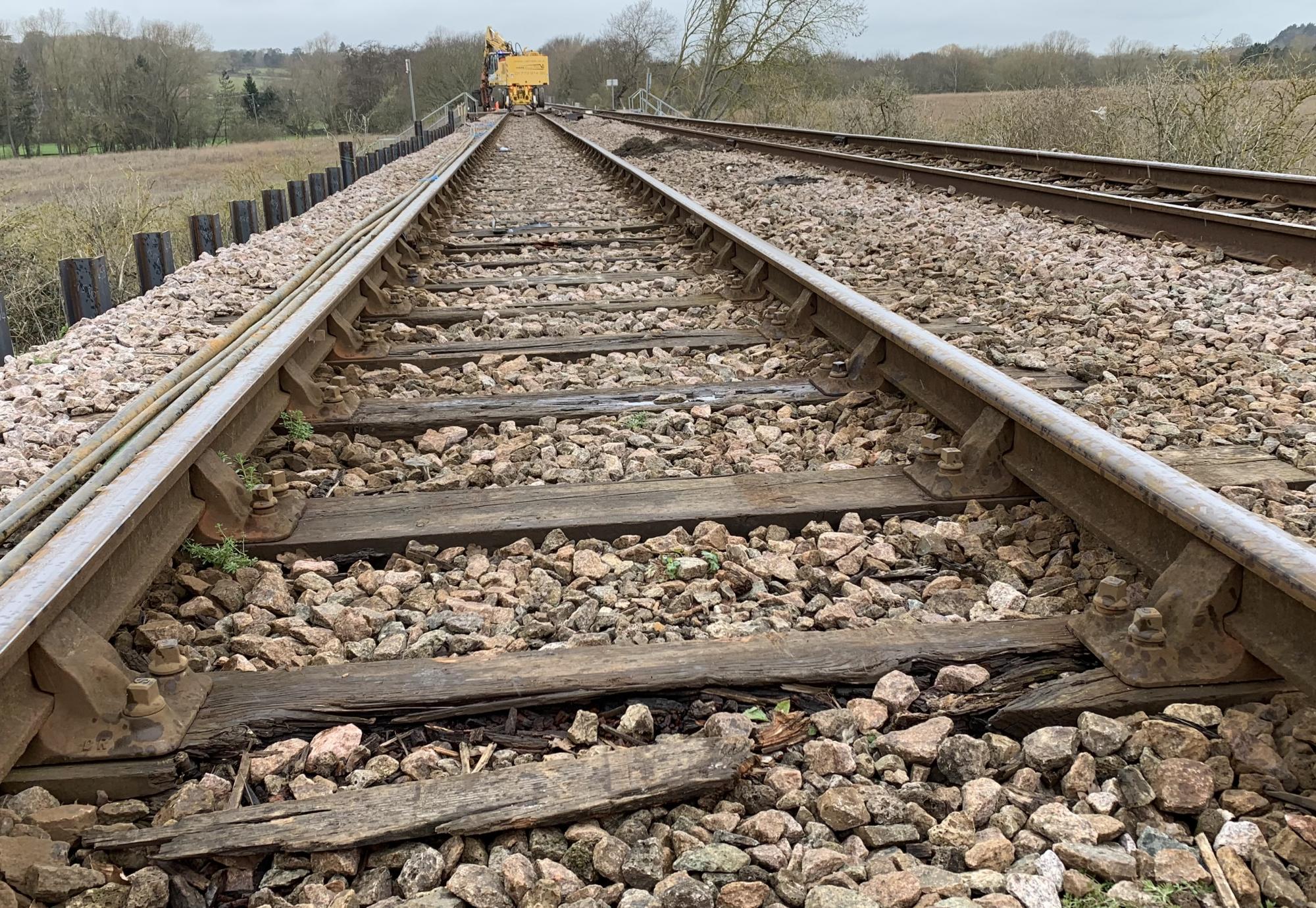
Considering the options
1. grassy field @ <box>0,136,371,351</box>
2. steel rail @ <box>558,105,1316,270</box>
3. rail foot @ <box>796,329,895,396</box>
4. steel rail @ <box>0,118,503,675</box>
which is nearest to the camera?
steel rail @ <box>0,118,503,675</box>

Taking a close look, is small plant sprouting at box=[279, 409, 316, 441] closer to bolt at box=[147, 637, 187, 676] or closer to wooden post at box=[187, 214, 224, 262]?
bolt at box=[147, 637, 187, 676]

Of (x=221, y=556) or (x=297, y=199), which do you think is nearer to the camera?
(x=221, y=556)

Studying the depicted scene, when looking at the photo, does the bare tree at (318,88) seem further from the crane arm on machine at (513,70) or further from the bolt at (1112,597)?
the bolt at (1112,597)

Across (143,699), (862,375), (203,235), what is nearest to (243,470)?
(143,699)

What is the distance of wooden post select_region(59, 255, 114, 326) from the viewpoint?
5.20 meters

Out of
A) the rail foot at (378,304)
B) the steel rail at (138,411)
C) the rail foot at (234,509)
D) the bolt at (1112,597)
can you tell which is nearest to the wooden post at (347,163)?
the steel rail at (138,411)

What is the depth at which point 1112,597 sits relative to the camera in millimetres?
1882

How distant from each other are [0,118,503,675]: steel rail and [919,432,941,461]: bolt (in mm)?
1833

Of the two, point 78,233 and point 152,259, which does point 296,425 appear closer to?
point 152,259

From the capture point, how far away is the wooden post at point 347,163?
12867mm

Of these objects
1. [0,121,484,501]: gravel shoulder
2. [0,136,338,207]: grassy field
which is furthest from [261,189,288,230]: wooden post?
[0,136,338,207]: grassy field

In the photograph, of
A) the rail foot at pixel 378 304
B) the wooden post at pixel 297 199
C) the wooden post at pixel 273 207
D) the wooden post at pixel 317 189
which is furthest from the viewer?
the wooden post at pixel 317 189

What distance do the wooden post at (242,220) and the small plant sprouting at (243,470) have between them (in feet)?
18.0

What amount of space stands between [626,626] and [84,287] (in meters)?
4.48
